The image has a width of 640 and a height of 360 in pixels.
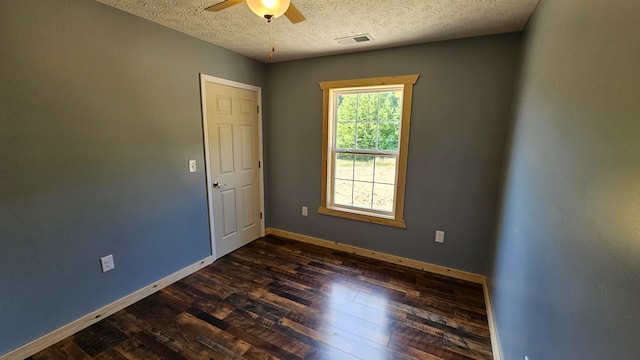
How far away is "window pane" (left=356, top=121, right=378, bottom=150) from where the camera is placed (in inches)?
117

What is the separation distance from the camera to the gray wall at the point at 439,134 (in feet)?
7.73

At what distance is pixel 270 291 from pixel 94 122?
197cm

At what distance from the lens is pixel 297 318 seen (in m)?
2.10

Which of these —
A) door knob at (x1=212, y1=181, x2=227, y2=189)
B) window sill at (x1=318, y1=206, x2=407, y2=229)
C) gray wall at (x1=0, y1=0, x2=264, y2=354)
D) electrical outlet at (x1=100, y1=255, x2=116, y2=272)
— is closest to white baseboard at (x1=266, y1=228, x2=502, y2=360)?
window sill at (x1=318, y1=206, x2=407, y2=229)

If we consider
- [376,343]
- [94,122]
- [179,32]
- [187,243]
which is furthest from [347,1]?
[187,243]

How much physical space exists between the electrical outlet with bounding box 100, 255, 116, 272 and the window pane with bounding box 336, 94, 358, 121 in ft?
8.46

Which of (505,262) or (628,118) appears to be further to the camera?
(505,262)

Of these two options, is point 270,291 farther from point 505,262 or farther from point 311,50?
point 311,50

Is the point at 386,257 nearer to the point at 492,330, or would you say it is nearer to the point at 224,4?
the point at 492,330

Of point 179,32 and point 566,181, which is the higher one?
point 179,32

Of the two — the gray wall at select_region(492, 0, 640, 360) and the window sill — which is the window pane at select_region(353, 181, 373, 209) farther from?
the gray wall at select_region(492, 0, 640, 360)

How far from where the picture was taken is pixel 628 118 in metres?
0.63

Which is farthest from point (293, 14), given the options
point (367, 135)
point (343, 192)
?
point (343, 192)

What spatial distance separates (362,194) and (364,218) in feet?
0.95
